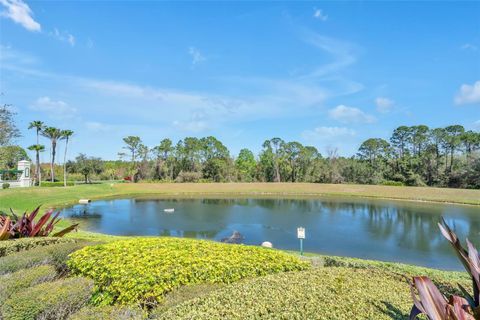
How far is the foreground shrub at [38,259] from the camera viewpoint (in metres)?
3.82

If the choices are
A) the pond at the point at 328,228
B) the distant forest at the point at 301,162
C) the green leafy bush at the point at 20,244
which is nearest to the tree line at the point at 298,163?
the distant forest at the point at 301,162

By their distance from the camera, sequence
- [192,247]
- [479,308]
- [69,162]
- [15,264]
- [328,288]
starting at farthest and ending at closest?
1. [69,162]
2. [192,247]
3. [15,264]
4. [328,288]
5. [479,308]

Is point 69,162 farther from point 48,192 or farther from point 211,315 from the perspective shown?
point 211,315

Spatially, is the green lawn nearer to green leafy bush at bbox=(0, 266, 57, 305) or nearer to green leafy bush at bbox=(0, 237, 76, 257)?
green leafy bush at bbox=(0, 237, 76, 257)

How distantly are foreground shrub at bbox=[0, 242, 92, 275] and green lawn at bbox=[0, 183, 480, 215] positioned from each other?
64.9 ft

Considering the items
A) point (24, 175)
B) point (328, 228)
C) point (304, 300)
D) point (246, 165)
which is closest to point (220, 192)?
point (246, 165)

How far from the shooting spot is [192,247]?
13.6ft

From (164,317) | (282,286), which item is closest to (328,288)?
(282,286)

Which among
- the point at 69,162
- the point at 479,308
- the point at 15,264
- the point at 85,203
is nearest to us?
the point at 479,308

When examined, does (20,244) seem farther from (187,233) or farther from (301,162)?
(301,162)

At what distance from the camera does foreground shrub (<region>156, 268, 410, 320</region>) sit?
234cm

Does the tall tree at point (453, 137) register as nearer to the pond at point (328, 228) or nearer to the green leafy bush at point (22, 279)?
the pond at point (328, 228)

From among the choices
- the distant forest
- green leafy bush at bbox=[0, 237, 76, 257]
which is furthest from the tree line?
green leafy bush at bbox=[0, 237, 76, 257]

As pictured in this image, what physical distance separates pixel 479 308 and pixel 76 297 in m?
3.53
